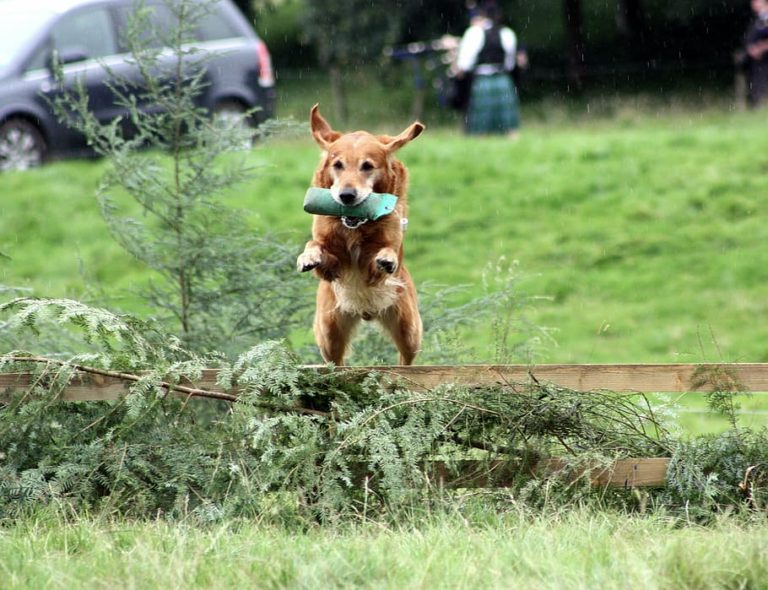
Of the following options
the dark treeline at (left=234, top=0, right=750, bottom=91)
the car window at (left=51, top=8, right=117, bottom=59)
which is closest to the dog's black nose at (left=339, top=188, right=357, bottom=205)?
the car window at (left=51, top=8, right=117, bottom=59)

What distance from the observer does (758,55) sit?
18.6 meters

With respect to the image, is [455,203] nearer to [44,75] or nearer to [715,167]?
[715,167]

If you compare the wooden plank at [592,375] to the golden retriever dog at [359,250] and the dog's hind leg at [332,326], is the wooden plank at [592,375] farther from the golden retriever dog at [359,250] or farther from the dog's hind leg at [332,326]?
the dog's hind leg at [332,326]

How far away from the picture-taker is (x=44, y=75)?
15469 mm

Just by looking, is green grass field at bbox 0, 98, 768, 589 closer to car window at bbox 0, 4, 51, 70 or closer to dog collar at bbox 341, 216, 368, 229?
car window at bbox 0, 4, 51, 70

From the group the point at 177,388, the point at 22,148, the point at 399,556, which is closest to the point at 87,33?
the point at 22,148

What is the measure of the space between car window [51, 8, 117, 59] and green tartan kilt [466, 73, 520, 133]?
517cm

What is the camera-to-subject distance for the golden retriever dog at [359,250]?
6109mm

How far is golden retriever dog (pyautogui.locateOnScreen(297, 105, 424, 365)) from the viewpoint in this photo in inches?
241

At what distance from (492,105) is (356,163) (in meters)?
11.6

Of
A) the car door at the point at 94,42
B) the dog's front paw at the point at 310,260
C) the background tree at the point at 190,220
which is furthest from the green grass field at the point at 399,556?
the car door at the point at 94,42

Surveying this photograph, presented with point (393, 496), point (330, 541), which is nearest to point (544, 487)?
point (393, 496)

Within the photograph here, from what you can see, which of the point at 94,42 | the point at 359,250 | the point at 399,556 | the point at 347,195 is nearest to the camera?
the point at 399,556

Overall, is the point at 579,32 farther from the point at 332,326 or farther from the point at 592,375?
the point at 592,375
